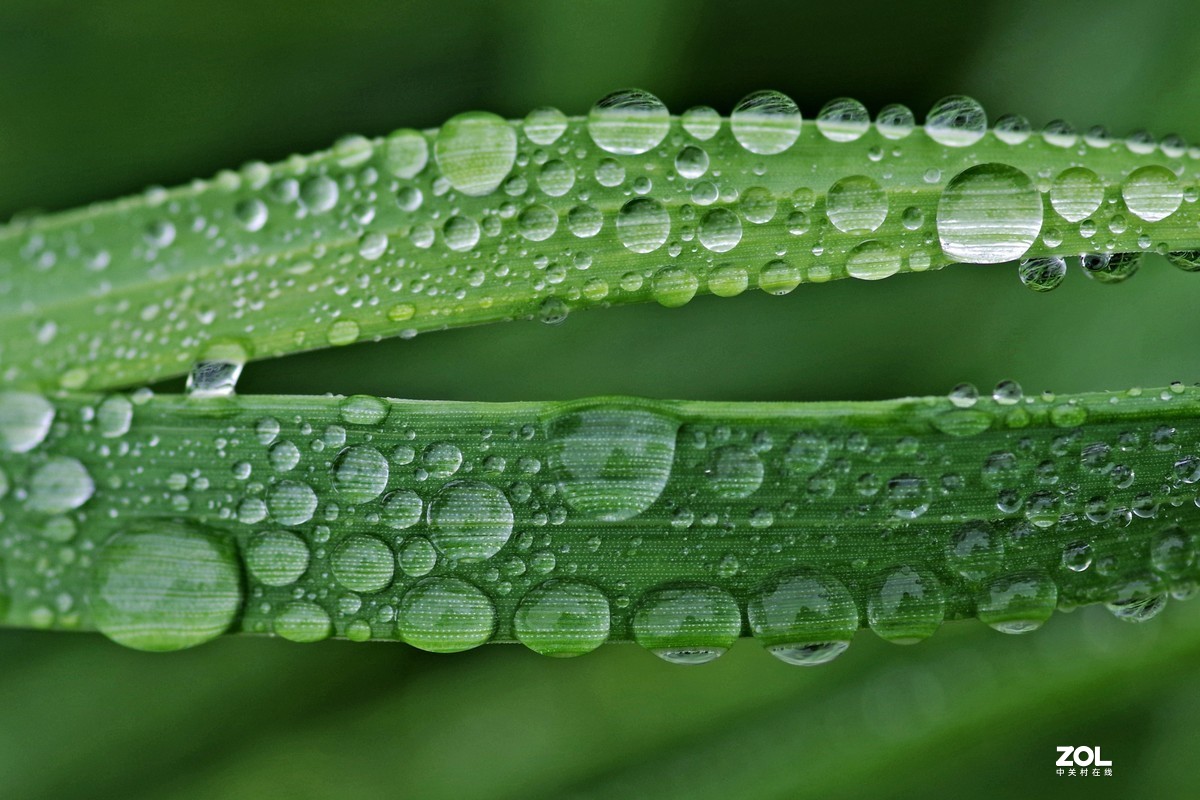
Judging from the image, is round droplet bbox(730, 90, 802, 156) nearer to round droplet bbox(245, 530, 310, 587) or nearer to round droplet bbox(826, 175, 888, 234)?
round droplet bbox(826, 175, 888, 234)

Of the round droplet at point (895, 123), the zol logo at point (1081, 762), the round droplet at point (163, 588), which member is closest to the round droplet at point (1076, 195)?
the round droplet at point (895, 123)

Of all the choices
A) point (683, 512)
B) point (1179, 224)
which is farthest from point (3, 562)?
point (1179, 224)

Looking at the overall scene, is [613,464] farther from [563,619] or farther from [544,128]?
[544,128]

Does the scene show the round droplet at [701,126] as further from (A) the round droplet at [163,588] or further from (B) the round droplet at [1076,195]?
(A) the round droplet at [163,588]

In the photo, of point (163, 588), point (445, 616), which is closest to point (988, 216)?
point (445, 616)

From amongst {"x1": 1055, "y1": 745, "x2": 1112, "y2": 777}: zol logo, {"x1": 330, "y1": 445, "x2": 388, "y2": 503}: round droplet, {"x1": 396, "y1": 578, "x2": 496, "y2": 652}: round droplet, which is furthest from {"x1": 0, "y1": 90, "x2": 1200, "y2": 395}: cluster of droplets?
{"x1": 1055, "y1": 745, "x2": 1112, "y2": 777}: zol logo

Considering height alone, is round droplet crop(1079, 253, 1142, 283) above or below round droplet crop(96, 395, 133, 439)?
above
